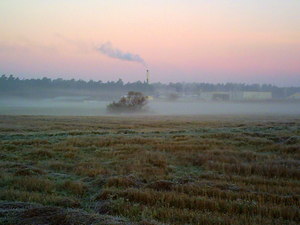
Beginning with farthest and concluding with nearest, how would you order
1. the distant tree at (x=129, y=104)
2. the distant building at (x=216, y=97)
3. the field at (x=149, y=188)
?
the distant building at (x=216, y=97) < the distant tree at (x=129, y=104) < the field at (x=149, y=188)

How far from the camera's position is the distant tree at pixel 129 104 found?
9899 cm

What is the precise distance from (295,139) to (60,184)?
1613 cm

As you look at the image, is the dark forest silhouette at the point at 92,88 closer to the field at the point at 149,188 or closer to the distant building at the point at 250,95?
the distant building at the point at 250,95

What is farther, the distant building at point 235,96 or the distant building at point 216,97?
the distant building at point 235,96

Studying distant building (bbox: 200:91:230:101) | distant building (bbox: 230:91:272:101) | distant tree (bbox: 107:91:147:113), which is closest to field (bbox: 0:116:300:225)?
distant tree (bbox: 107:91:147:113)

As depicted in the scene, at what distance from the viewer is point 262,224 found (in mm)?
6438

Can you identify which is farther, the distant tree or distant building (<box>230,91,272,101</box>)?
distant building (<box>230,91,272,101</box>)

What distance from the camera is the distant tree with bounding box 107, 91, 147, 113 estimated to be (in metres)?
99.0

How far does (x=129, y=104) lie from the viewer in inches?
3937

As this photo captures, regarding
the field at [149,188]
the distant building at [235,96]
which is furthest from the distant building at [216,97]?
the field at [149,188]

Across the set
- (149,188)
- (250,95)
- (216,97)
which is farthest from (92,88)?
(149,188)

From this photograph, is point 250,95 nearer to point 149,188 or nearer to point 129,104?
point 129,104

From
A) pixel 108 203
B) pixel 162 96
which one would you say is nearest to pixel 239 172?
pixel 108 203

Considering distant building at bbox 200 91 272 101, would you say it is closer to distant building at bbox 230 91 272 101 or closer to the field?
distant building at bbox 230 91 272 101
